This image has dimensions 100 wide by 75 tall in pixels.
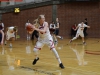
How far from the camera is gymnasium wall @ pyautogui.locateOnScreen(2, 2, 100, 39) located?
30375 millimetres

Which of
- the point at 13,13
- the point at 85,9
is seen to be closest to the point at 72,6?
the point at 85,9

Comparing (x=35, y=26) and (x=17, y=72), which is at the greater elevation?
(x=35, y=26)

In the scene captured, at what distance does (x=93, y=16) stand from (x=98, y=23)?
1136 millimetres

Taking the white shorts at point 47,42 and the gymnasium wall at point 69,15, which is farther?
the gymnasium wall at point 69,15

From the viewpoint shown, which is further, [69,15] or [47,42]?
[69,15]

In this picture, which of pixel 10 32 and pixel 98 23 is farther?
pixel 98 23

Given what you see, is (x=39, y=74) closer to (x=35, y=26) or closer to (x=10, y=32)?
(x=35, y=26)

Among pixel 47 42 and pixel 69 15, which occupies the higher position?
pixel 69 15

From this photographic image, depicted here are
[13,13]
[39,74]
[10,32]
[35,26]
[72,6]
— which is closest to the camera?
[39,74]

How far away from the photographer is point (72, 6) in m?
31.9

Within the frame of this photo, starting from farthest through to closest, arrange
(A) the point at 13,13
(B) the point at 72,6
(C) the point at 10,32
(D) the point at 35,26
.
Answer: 1. (B) the point at 72,6
2. (A) the point at 13,13
3. (C) the point at 10,32
4. (D) the point at 35,26

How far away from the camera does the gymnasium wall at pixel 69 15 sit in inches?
1196

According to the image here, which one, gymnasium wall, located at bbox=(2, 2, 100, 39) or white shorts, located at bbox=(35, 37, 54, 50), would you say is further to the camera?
gymnasium wall, located at bbox=(2, 2, 100, 39)

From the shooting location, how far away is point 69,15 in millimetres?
31781
